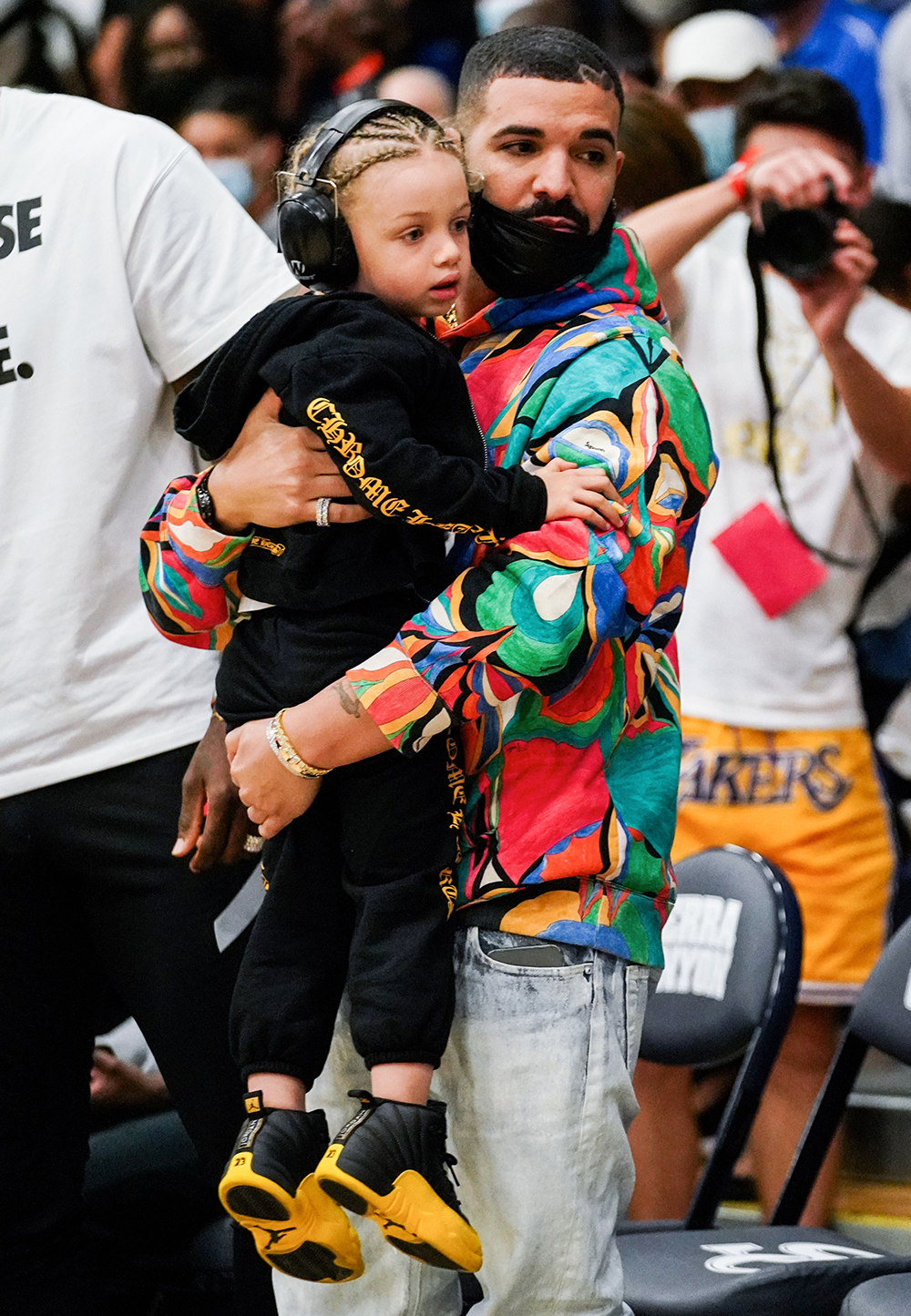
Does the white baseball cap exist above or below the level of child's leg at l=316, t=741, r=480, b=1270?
above

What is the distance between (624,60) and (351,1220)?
3.66 meters

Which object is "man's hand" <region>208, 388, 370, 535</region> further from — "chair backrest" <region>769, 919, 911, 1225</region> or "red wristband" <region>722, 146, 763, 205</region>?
"red wristband" <region>722, 146, 763, 205</region>

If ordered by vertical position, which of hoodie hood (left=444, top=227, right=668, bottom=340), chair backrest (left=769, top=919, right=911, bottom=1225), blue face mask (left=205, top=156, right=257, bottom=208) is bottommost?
chair backrest (left=769, top=919, right=911, bottom=1225)

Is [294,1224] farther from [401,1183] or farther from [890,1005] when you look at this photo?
[890,1005]

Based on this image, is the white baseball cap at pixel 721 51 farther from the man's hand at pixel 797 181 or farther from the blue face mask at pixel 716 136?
the man's hand at pixel 797 181

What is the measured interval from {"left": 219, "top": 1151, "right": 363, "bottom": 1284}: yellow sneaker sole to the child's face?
2.78 feet

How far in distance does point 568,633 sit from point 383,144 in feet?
1.72

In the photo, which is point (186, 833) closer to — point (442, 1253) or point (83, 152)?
point (442, 1253)

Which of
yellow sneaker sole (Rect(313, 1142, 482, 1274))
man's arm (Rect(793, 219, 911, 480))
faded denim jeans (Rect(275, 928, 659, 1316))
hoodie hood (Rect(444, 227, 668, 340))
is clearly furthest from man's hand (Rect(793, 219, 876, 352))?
yellow sneaker sole (Rect(313, 1142, 482, 1274))

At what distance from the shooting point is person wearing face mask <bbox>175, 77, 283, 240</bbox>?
444cm

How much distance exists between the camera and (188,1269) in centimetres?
256

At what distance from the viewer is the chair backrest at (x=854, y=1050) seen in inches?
93.8

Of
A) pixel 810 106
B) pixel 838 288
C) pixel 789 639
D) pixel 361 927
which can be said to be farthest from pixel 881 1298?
pixel 810 106

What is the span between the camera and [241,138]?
4.54m
